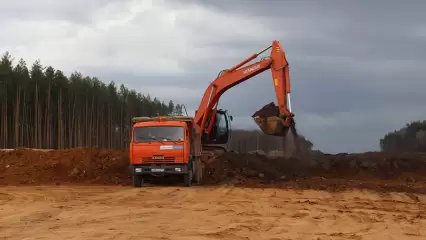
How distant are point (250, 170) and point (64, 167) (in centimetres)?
952

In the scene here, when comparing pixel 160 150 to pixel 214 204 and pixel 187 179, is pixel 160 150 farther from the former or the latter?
pixel 214 204

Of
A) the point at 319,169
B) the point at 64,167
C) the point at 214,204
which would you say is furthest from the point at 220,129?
the point at 214,204

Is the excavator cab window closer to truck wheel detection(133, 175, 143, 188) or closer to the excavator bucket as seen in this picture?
the excavator bucket

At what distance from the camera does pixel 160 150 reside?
20.4 metres

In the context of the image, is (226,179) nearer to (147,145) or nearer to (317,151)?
(147,145)

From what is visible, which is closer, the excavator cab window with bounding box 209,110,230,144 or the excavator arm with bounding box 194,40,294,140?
the excavator arm with bounding box 194,40,294,140

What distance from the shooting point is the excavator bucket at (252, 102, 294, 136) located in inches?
891

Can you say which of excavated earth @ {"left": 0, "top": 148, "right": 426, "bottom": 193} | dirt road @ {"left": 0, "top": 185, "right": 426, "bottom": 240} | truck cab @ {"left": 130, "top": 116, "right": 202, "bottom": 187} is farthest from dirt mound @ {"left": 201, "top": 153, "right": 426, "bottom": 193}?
dirt road @ {"left": 0, "top": 185, "right": 426, "bottom": 240}

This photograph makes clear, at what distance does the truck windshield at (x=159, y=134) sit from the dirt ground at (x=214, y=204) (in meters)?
2.44

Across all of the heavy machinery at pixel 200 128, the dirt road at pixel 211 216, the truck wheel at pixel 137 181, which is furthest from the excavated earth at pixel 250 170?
the dirt road at pixel 211 216

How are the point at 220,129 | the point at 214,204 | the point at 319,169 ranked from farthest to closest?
the point at 319,169
the point at 220,129
the point at 214,204

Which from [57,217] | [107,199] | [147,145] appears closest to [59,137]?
[147,145]

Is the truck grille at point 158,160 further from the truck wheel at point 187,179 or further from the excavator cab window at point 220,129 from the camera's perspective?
the excavator cab window at point 220,129

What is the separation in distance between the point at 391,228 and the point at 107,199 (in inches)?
343
